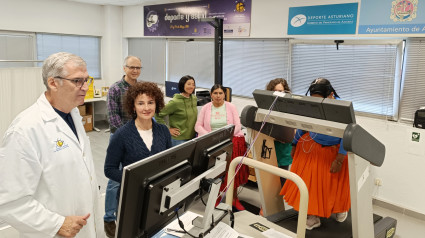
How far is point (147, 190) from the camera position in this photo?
1.20m

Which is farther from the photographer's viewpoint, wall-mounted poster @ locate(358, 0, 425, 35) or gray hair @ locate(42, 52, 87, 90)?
wall-mounted poster @ locate(358, 0, 425, 35)

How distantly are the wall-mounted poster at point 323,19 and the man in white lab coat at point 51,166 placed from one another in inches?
132

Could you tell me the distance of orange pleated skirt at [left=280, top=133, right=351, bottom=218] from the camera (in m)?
2.49

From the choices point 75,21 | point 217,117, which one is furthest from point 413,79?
point 75,21

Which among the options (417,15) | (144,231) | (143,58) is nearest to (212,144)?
(144,231)

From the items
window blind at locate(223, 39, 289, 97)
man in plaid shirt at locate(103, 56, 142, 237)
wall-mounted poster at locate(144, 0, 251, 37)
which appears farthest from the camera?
wall-mounted poster at locate(144, 0, 251, 37)

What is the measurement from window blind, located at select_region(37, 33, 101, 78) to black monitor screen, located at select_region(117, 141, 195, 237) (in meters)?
6.43

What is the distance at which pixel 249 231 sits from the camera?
1746mm

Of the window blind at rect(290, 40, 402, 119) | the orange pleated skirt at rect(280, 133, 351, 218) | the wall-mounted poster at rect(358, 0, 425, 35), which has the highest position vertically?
the wall-mounted poster at rect(358, 0, 425, 35)

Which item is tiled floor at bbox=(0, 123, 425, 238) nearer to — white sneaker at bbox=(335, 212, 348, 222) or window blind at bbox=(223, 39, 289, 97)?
white sneaker at bbox=(335, 212, 348, 222)

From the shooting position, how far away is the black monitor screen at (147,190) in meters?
1.15

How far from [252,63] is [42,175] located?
417 centimetres

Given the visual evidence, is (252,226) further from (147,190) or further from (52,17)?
(52,17)

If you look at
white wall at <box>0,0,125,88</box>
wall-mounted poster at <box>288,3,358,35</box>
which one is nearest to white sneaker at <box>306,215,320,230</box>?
wall-mounted poster at <box>288,3,358,35</box>
